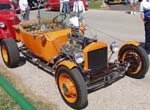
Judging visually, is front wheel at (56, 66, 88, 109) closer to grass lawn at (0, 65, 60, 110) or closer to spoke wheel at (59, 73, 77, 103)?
spoke wheel at (59, 73, 77, 103)

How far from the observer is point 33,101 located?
19.6 feet

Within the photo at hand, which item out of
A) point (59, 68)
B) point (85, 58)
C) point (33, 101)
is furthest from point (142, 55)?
point (33, 101)

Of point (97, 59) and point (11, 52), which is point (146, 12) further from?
point (11, 52)

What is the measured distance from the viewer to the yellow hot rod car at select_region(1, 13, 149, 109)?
5.69 metres

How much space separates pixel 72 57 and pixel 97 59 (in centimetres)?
48

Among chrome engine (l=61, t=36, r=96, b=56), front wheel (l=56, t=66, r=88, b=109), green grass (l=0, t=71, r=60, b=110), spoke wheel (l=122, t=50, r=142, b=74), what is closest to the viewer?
front wheel (l=56, t=66, r=88, b=109)

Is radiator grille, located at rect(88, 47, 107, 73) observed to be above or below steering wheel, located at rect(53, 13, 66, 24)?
below

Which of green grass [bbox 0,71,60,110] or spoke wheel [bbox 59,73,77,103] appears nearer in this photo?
spoke wheel [bbox 59,73,77,103]

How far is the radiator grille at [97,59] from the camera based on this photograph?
6.04m

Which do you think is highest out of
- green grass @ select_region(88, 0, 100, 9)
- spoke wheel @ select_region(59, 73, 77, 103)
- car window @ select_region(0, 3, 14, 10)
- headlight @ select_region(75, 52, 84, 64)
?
car window @ select_region(0, 3, 14, 10)

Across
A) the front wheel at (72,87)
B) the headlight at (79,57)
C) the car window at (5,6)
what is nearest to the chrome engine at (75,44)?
the headlight at (79,57)

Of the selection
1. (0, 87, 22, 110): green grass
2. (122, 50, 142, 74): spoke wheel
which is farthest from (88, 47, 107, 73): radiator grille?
(0, 87, 22, 110): green grass

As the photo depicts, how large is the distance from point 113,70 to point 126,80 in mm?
630

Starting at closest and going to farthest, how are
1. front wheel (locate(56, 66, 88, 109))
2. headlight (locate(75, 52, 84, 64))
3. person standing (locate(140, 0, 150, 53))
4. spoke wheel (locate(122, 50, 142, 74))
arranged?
front wheel (locate(56, 66, 88, 109))
headlight (locate(75, 52, 84, 64))
spoke wheel (locate(122, 50, 142, 74))
person standing (locate(140, 0, 150, 53))
